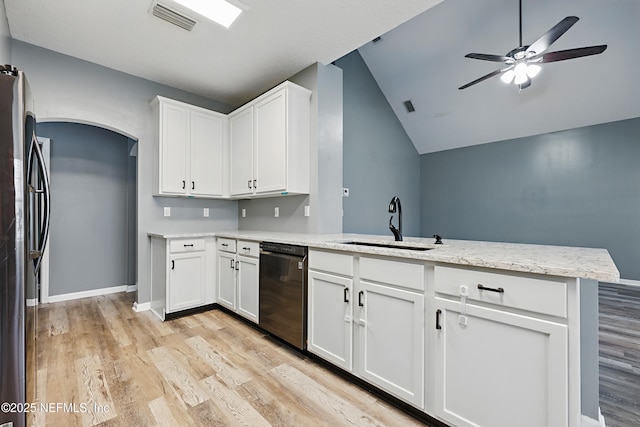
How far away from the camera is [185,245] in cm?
314

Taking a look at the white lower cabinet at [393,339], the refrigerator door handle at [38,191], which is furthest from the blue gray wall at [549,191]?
the refrigerator door handle at [38,191]

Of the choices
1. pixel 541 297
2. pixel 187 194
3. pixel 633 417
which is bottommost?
pixel 633 417

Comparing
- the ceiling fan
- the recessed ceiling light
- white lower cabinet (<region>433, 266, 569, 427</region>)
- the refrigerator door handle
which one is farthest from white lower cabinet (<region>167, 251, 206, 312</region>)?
the ceiling fan

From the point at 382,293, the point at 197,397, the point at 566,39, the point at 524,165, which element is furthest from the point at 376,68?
the point at 197,397

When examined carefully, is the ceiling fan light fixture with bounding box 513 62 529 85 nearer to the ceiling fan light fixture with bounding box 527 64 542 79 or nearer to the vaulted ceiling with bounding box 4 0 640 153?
the ceiling fan light fixture with bounding box 527 64 542 79

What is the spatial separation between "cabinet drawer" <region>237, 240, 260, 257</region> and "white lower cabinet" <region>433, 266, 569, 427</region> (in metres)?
1.73

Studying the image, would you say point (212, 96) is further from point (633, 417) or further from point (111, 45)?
point (633, 417)

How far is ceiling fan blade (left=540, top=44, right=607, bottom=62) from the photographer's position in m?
2.82

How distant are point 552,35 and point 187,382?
4.27 meters

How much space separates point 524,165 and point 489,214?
1111 millimetres

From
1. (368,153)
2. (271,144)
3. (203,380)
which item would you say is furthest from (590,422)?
(368,153)

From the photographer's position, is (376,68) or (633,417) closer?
(633,417)

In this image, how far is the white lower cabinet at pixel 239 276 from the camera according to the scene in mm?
2785

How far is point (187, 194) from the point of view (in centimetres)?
354
